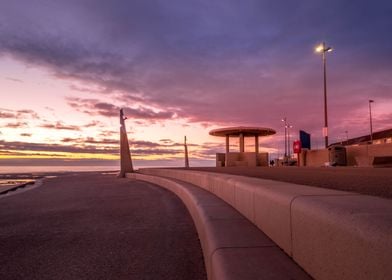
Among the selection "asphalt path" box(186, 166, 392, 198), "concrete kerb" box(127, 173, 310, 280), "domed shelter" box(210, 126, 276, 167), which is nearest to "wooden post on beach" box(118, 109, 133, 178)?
"domed shelter" box(210, 126, 276, 167)

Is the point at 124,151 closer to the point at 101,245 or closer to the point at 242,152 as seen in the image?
the point at 242,152

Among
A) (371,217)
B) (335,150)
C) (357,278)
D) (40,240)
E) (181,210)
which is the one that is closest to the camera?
(357,278)

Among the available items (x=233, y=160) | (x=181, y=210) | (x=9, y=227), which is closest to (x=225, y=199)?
(x=181, y=210)

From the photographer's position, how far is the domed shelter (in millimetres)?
46219

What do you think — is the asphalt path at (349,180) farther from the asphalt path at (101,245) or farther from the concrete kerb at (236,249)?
the asphalt path at (101,245)

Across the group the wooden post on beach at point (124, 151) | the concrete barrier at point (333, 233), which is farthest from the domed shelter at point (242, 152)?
the concrete barrier at point (333, 233)

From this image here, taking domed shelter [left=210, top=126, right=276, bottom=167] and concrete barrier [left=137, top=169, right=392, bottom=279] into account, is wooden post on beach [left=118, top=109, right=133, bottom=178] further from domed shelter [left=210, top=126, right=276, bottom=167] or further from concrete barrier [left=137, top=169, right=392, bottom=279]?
concrete barrier [left=137, top=169, right=392, bottom=279]

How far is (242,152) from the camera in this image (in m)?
47.3

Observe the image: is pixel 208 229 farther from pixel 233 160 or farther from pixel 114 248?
pixel 233 160

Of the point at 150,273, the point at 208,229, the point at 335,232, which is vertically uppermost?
the point at 335,232

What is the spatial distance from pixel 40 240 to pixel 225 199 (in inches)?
158

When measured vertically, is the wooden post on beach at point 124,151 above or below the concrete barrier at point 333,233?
above

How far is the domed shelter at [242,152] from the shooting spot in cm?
4622

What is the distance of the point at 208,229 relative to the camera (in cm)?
485
